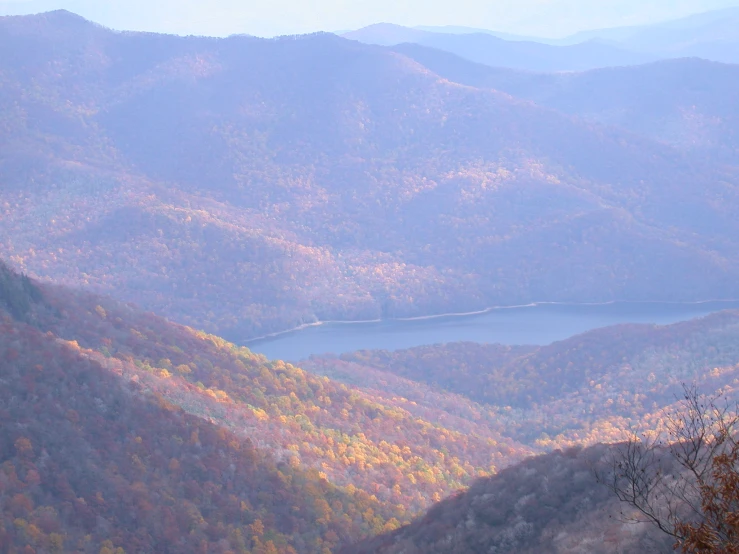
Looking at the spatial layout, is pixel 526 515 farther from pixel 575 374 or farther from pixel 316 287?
pixel 316 287

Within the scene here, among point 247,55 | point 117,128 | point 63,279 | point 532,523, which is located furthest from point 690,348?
point 247,55

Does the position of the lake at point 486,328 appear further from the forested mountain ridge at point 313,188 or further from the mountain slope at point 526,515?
the mountain slope at point 526,515

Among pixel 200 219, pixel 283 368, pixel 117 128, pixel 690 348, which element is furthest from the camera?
pixel 117 128

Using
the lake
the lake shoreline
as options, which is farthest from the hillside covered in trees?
the lake shoreline

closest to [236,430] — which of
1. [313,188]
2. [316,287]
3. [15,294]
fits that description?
[15,294]

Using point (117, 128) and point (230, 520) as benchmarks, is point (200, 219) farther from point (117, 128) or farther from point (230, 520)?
point (230, 520)

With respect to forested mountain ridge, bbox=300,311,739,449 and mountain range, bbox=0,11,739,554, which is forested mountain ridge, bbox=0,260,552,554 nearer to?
mountain range, bbox=0,11,739,554
